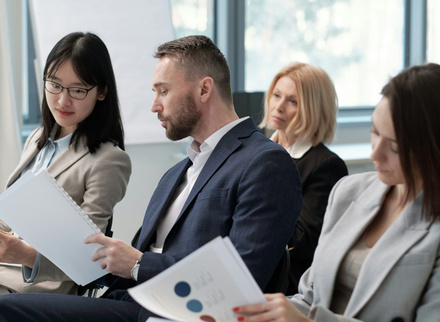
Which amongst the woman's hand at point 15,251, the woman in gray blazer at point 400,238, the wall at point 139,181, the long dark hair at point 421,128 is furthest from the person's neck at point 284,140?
the long dark hair at point 421,128

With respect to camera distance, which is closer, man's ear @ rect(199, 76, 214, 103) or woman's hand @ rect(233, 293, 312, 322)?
woman's hand @ rect(233, 293, 312, 322)

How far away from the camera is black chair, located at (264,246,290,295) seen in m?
1.70

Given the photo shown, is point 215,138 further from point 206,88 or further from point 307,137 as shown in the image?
point 307,137

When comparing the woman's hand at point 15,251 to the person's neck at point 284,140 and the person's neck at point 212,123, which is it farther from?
the person's neck at point 284,140

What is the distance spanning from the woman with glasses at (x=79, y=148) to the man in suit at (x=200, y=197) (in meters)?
0.17

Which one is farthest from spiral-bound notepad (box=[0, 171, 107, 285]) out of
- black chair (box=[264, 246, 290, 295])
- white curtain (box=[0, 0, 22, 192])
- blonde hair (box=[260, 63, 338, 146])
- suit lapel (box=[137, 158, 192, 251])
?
white curtain (box=[0, 0, 22, 192])

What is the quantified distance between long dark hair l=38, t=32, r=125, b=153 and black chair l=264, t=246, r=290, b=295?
32.8 inches

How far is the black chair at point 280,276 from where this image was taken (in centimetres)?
170

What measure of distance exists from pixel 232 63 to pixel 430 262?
3.29m

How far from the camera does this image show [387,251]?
1.34m

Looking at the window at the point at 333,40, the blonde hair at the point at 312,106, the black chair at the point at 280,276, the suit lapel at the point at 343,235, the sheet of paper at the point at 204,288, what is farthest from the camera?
the window at the point at 333,40

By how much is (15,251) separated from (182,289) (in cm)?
98

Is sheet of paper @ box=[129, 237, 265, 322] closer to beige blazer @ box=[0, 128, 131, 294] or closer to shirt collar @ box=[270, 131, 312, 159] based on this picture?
beige blazer @ box=[0, 128, 131, 294]

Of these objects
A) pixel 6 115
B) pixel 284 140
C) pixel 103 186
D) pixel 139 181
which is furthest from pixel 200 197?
pixel 139 181
